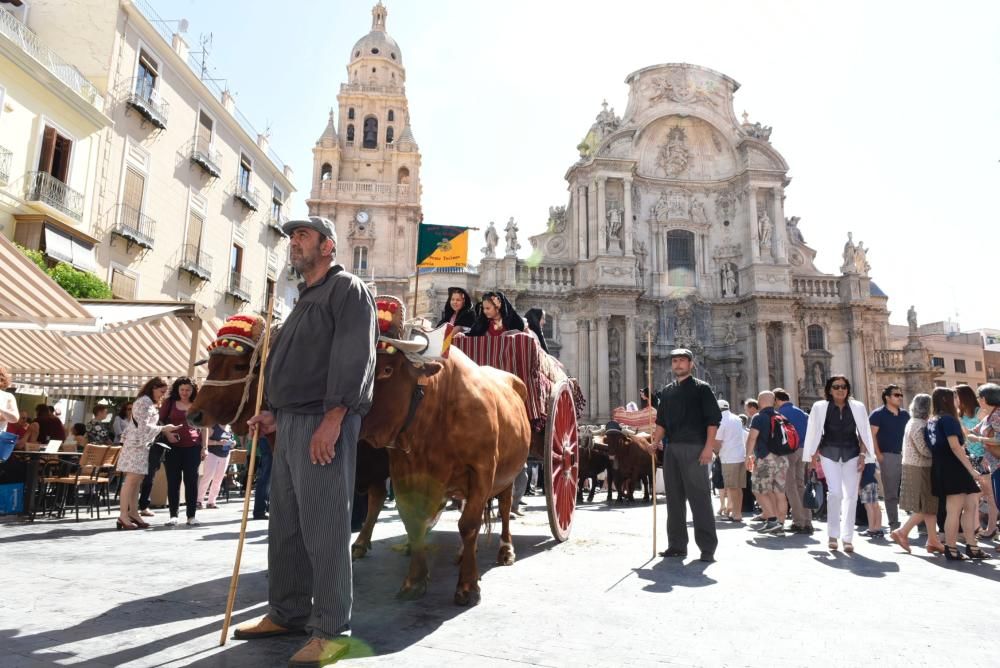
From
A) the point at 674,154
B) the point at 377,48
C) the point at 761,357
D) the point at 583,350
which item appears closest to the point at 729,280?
the point at 761,357

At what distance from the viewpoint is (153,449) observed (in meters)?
7.93

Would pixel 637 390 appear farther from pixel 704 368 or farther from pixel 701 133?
pixel 701 133

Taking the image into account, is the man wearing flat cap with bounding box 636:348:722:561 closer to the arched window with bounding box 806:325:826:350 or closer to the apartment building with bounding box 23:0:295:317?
the apartment building with bounding box 23:0:295:317

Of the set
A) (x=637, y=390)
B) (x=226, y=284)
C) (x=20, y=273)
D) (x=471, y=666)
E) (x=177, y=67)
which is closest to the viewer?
(x=471, y=666)

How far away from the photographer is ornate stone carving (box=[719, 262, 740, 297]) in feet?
104

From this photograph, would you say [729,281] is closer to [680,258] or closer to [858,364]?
[680,258]

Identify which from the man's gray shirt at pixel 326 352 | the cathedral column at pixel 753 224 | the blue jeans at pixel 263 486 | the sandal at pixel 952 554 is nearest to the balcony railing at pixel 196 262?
the blue jeans at pixel 263 486

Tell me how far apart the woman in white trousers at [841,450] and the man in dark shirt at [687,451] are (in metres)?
1.83

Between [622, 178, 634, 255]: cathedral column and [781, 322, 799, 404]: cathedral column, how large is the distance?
849 cm

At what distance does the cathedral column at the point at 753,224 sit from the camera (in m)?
31.1

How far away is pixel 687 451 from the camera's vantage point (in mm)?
6070

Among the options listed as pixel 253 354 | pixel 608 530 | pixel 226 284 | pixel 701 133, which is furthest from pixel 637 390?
pixel 253 354

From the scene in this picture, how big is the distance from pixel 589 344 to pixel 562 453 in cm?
2367

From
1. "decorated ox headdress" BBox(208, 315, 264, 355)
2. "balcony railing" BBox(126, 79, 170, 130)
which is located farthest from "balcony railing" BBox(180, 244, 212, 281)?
"decorated ox headdress" BBox(208, 315, 264, 355)
